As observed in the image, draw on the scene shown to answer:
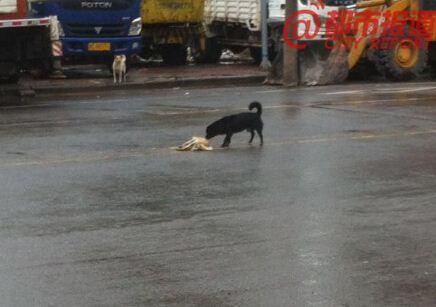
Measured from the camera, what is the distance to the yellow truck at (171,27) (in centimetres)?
2834

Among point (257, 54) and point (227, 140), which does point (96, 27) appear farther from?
point (227, 140)

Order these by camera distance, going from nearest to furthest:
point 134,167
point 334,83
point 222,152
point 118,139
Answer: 1. point 134,167
2. point 222,152
3. point 118,139
4. point 334,83

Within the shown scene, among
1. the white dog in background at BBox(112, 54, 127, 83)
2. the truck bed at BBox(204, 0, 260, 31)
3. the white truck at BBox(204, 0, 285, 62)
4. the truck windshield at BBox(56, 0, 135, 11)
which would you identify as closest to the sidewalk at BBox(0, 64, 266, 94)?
the white dog in background at BBox(112, 54, 127, 83)

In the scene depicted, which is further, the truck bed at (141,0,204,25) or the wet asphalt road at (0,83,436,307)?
the truck bed at (141,0,204,25)

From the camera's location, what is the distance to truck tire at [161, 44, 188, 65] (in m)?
30.0

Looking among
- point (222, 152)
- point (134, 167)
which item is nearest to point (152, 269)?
point (134, 167)

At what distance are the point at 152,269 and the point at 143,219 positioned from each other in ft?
5.59

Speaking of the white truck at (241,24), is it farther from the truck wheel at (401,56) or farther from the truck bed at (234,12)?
the truck wheel at (401,56)

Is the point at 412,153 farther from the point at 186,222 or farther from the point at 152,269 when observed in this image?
the point at 152,269

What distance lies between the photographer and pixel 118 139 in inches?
553

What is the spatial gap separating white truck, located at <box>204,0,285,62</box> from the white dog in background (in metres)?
4.38

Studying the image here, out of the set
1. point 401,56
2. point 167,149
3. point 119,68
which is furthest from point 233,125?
point 401,56

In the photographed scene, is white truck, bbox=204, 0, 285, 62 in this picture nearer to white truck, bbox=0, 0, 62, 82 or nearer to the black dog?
white truck, bbox=0, 0, 62, 82

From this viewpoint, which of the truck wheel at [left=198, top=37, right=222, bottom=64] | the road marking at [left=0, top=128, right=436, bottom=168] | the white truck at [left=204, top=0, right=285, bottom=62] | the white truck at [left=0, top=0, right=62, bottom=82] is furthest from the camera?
the truck wheel at [left=198, top=37, right=222, bottom=64]
